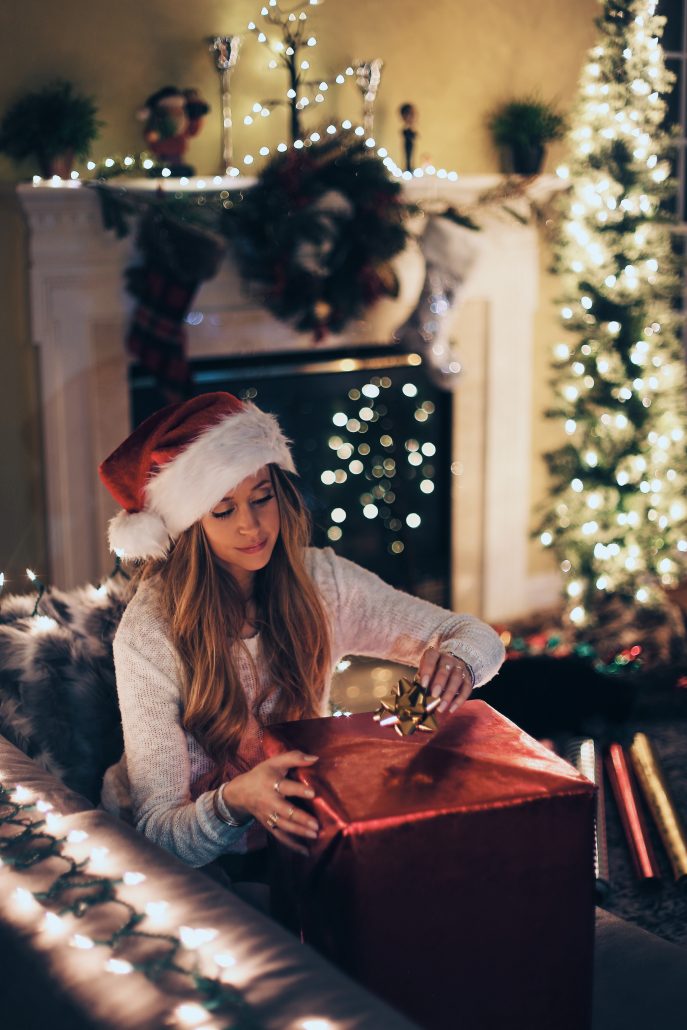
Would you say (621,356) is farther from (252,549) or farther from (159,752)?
(159,752)

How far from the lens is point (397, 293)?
4.03m

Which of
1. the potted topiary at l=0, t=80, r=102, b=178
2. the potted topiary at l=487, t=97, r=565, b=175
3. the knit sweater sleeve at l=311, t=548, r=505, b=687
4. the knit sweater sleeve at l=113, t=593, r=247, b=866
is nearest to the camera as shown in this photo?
the knit sweater sleeve at l=113, t=593, r=247, b=866

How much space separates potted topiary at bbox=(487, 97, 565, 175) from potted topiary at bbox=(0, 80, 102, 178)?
165cm

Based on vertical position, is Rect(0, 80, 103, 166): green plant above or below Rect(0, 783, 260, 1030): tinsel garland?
above

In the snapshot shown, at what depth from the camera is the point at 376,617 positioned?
2.03 m

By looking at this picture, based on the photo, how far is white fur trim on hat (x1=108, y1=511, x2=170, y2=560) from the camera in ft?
6.02

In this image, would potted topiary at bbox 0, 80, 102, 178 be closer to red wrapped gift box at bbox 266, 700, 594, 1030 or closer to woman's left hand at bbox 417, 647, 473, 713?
woman's left hand at bbox 417, 647, 473, 713

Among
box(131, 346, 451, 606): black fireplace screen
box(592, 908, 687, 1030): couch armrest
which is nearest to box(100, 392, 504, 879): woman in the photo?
box(592, 908, 687, 1030): couch armrest

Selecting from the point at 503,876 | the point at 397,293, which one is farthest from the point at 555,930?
the point at 397,293

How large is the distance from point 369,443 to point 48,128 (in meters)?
1.62

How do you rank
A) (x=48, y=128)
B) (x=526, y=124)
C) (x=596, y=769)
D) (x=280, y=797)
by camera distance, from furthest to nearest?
1. (x=526, y=124)
2. (x=48, y=128)
3. (x=596, y=769)
4. (x=280, y=797)

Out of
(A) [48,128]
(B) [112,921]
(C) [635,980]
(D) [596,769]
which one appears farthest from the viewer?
(A) [48,128]

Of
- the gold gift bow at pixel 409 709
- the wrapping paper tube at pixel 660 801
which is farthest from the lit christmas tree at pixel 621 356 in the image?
the gold gift bow at pixel 409 709

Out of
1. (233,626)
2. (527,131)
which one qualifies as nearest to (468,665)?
(233,626)
